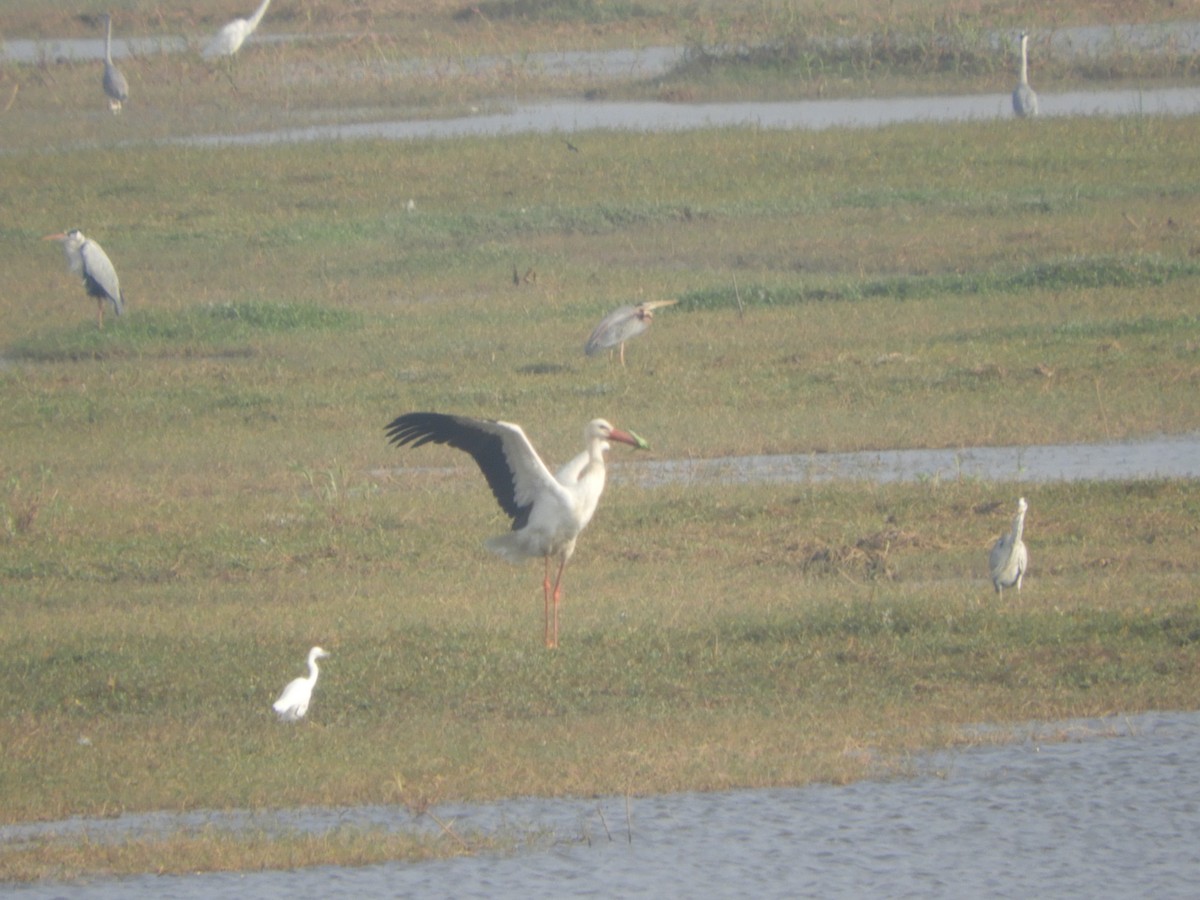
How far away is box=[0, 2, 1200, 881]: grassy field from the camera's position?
6797 mm

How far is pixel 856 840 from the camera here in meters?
6.02

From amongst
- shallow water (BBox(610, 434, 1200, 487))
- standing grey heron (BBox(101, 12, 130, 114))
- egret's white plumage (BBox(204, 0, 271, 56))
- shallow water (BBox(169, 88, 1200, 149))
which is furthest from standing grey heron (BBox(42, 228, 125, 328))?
standing grey heron (BBox(101, 12, 130, 114))

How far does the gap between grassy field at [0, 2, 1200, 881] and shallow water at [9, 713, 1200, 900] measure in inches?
4.2

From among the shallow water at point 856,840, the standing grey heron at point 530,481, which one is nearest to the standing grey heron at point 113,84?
the standing grey heron at point 530,481

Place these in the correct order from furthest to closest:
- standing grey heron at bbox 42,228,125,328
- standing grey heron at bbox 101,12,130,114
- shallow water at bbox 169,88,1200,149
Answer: standing grey heron at bbox 101,12,130,114
shallow water at bbox 169,88,1200,149
standing grey heron at bbox 42,228,125,328

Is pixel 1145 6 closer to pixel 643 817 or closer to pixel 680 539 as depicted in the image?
pixel 680 539

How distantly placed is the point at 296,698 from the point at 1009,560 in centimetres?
303

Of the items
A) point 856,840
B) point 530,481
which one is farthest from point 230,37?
point 856,840

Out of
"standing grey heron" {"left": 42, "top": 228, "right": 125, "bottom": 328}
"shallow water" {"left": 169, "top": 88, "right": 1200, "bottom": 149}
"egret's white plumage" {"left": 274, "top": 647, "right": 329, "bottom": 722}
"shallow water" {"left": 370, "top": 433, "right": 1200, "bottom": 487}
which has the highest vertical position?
"shallow water" {"left": 169, "top": 88, "right": 1200, "bottom": 149}

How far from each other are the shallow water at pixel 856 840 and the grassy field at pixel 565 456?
0.35ft

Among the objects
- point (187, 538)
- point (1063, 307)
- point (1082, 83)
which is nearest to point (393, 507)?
point (187, 538)

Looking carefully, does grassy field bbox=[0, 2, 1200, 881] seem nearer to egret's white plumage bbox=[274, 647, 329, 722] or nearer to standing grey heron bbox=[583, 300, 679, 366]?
egret's white plumage bbox=[274, 647, 329, 722]

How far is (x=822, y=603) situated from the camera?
7969 millimetres

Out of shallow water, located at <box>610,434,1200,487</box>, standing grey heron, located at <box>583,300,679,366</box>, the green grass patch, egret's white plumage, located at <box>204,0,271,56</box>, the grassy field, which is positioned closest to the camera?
the grassy field
